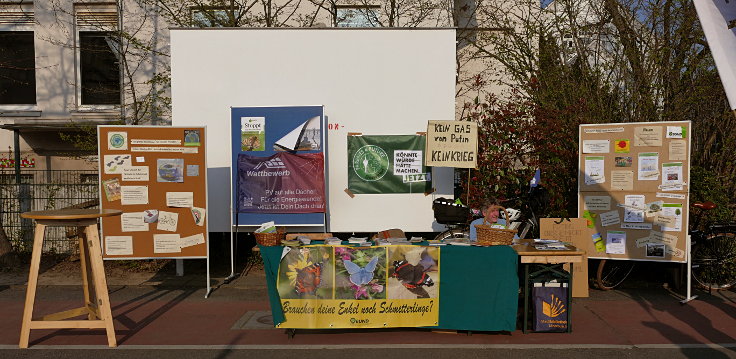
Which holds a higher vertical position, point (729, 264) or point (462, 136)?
point (462, 136)

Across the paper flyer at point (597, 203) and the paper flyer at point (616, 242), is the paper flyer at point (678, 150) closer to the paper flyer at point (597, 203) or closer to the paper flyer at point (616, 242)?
the paper flyer at point (597, 203)

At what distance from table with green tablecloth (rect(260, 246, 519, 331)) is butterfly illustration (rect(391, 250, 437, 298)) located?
0.51 ft

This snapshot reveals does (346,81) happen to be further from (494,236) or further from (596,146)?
(494,236)

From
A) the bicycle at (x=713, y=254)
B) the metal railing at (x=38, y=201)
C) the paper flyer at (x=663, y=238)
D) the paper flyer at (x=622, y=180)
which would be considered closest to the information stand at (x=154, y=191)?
the metal railing at (x=38, y=201)

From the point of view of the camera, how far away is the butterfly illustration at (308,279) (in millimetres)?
5785

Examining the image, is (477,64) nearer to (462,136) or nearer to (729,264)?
(462,136)

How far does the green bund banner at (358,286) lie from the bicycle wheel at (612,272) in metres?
3.52

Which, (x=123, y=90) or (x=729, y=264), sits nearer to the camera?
(x=729, y=264)

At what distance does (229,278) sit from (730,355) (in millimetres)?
6629

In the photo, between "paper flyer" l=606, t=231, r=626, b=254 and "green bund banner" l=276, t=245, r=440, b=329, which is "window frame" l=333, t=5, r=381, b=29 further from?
"green bund banner" l=276, t=245, r=440, b=329

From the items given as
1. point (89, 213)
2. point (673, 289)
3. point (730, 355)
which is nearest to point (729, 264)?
point (673, 289)

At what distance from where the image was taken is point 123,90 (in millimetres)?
13484

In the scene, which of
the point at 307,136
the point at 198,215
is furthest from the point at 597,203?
the point at 198,215

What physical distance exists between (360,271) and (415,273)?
57 centimetres
